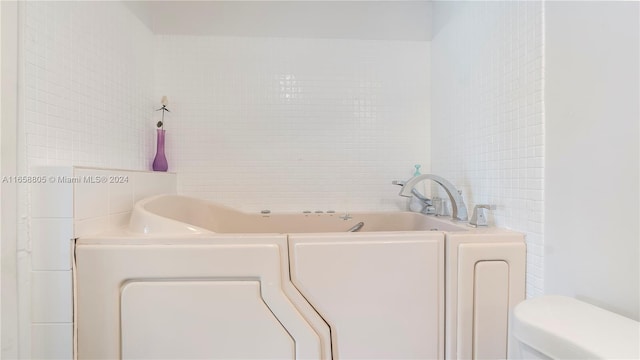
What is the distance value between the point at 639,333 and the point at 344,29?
6.17ft

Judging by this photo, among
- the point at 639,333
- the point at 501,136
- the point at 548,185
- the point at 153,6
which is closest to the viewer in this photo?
the point at 639,333

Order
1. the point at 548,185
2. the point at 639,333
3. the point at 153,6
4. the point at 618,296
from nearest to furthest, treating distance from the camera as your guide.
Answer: the point at 639,333
the point at 618,296
the point at 548,185
the point at 153,6

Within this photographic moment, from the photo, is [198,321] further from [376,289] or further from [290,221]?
[290,221]

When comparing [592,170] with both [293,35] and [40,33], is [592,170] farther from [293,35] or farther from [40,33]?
[40,33]

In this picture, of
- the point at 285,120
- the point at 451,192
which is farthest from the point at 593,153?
the point at 285,120

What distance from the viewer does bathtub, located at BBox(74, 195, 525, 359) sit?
983 mm

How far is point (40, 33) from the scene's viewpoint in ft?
3.38

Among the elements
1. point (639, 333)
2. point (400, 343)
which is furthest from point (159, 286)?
point (639, 333)

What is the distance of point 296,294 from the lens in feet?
3.28

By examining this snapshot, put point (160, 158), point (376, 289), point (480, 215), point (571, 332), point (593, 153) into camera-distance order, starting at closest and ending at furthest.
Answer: point (571, 332) < point (593, 153) < point (376, 289) < point (480, 215) < point (160, 158)

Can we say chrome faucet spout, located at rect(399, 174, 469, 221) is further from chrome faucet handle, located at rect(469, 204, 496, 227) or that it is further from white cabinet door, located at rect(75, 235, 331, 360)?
white cabinet door, located at rect(75, 235, 331, 360)

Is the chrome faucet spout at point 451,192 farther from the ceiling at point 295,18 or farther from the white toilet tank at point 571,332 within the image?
the ceiling at point 295,18

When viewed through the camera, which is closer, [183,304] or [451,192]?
[183,304]

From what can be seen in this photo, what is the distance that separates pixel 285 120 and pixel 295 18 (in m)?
0.65
